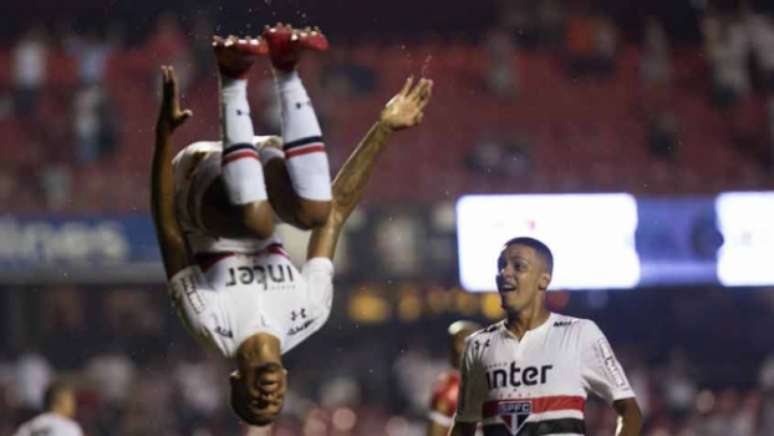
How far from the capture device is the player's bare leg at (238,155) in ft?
20.6

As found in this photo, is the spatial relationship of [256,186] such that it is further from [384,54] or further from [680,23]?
[680,23]

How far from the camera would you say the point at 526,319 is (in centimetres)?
669

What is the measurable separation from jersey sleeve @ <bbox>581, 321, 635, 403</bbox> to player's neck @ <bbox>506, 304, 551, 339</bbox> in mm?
195

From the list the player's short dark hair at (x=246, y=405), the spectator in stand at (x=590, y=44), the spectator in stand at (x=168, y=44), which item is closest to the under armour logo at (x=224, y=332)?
the player's short dark hair at (x=246, y=405)

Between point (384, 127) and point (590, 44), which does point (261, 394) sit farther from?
point (590, 44)

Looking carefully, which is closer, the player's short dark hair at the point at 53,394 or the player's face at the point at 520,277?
the player's face at the point at 520,277

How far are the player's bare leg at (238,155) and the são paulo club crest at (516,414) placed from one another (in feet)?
3.94

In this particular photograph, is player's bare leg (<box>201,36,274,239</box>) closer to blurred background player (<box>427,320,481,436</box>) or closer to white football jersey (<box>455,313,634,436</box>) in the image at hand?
white football jersey (<box>455,313,634,436</box>)

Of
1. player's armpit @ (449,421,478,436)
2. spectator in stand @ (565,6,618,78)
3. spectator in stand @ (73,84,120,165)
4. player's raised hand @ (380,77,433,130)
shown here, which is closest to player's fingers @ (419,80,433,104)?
player's raised hand @ (380,77,433,130)

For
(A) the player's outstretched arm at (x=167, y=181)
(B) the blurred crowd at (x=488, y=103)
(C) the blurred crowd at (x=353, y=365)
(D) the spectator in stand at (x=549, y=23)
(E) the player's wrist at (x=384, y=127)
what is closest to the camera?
(A) the player's outstretched arm at (x=167, y=181)

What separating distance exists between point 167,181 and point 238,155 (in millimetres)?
329

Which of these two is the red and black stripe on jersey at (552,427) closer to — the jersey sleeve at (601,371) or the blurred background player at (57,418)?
the jersey sleeve at (601,371)

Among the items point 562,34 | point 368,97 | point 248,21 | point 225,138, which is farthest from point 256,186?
point 562,34

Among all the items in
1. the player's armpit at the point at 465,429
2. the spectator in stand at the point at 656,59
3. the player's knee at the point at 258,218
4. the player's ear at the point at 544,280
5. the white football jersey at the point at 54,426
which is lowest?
the white football jersey at the point at 54,426
